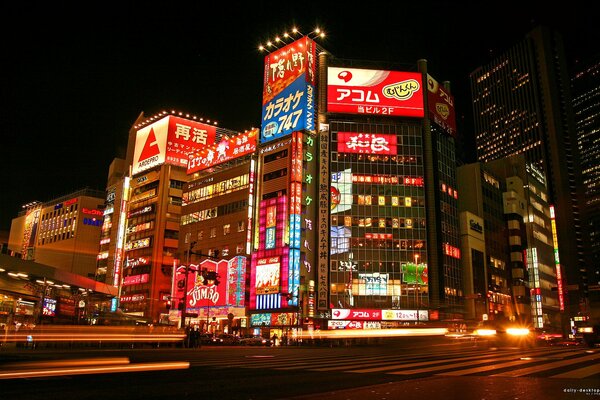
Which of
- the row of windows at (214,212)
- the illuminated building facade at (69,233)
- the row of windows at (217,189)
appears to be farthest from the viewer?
the illuminated building facade at (69,233)

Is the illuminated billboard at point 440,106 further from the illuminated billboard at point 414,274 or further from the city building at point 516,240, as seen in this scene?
the illuminated billboard at point 414,274

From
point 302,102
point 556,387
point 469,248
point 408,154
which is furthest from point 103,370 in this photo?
point 469,248

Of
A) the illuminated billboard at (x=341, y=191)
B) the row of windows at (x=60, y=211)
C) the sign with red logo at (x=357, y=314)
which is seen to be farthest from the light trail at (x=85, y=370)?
the row of windows at (x=60, y=211)

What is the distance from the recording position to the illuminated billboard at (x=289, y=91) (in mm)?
68750

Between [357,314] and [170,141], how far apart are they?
48.9 meters

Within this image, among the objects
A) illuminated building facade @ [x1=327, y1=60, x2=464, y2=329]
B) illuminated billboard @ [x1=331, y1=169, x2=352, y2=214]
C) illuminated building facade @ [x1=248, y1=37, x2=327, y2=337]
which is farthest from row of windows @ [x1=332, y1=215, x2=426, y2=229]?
illuminated building facade @ [x1=248, y1=37, x2=327, y2=337]

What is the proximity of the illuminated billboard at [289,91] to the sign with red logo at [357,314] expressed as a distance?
83.8 ft

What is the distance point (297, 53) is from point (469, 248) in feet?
131

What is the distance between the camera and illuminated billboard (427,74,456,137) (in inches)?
2977

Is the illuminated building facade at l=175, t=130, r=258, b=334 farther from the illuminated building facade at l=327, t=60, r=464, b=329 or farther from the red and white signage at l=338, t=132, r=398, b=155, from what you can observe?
the red and white signage at l=338, t=132, r=398, b=155

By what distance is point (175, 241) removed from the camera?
86.6 metres

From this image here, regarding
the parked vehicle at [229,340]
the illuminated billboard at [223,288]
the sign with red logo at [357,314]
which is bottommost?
the parked vehicle at [229,340]

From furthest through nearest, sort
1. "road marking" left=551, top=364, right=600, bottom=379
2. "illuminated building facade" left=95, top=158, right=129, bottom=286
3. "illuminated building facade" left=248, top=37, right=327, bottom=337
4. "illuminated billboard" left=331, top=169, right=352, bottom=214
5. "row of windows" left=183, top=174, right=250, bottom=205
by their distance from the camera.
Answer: "illuminated building facade" left=95, top=158, right=129, bottom=286 < "row of windows" left=183, top=174, right=250, bottom=205 < "illuminated billboard" left=331, top=169, right=352, bottom=214 < "illuminated building facade" left=248, top=37, right=327, bottom=337 < "road marking" left=551, top=364, right=600, bottom=379

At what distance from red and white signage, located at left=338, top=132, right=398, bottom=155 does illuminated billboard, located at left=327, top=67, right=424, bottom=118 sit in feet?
11.6
